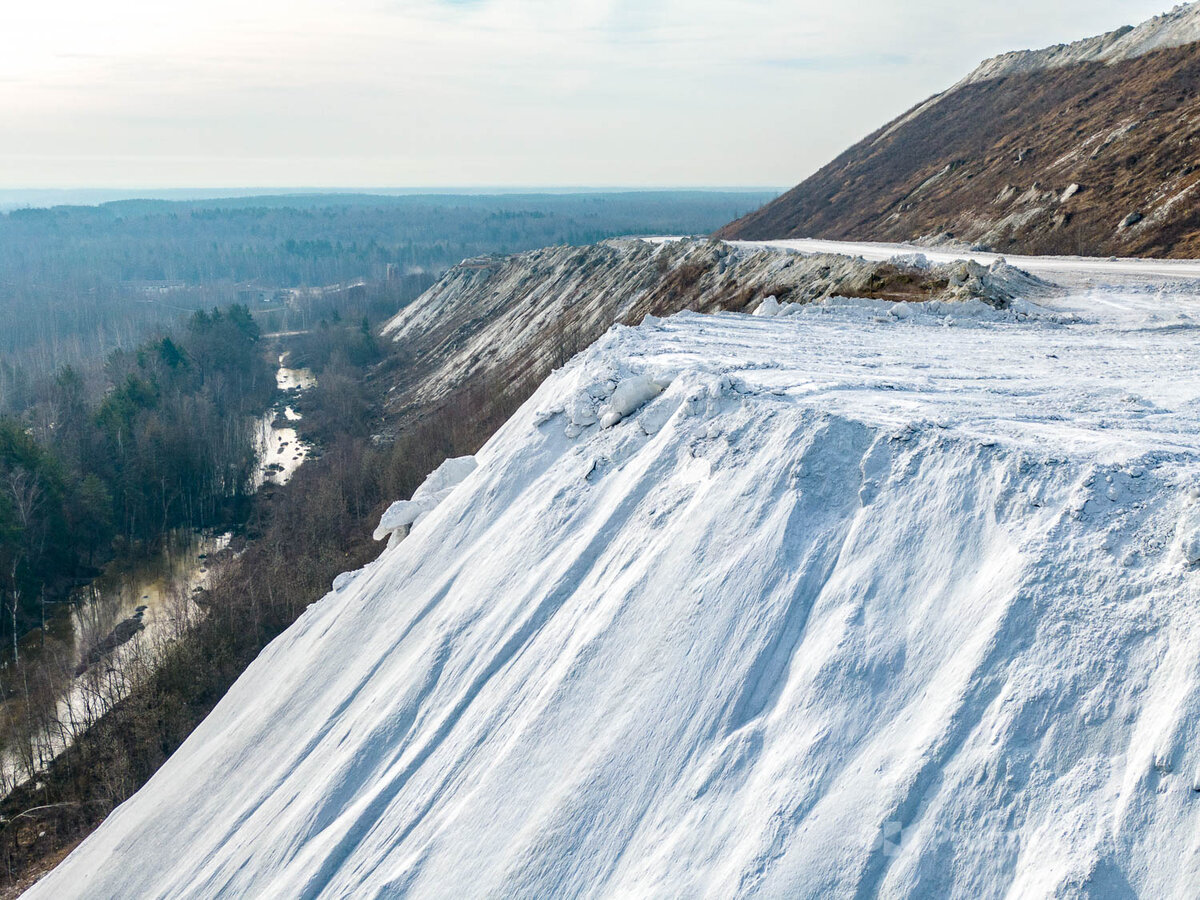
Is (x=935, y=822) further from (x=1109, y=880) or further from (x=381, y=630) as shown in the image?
(x=381, y=630)

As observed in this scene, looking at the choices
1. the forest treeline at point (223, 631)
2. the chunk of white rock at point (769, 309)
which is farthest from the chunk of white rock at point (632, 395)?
the forest treeline at point (223, 631)

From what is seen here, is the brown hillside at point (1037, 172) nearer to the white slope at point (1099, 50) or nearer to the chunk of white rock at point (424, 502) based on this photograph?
the white slope at point (1099, 50)

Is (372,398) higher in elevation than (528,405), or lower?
lower

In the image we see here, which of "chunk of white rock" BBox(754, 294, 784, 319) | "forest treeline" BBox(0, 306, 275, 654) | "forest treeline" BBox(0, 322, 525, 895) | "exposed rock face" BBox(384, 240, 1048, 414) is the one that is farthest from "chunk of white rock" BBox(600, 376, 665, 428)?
"forest treeline" BBox(0, 306, 275, 654)

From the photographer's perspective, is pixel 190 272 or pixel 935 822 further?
pixel 190 272

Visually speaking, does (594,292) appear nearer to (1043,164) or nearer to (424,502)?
(1043,164)

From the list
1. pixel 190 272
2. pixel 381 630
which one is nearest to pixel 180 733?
pixel 381 630

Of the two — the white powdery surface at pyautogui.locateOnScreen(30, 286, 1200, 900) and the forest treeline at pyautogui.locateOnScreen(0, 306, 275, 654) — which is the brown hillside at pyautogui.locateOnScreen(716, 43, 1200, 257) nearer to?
the white powdery surface at pyautogui.locateOnScreen(30, 286, 1200, 900)
